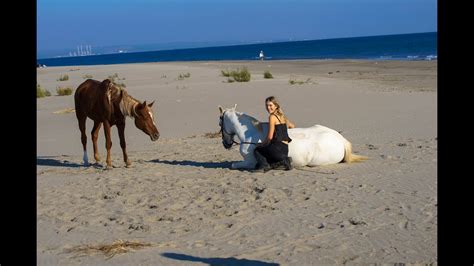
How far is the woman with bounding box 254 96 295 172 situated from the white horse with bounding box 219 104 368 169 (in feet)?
0.63

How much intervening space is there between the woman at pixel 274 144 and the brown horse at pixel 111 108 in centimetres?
198

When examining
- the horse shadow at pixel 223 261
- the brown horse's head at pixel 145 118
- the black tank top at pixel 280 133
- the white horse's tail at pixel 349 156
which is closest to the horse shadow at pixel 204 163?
the brown horse's head at pixel 145 118

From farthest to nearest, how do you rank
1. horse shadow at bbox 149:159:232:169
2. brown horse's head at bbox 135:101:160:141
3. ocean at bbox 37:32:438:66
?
ocean at bbox 37:32:438:66, horse shadow at bbox 149:159:232:169, brown horse's head at bbox 135:101:160:141

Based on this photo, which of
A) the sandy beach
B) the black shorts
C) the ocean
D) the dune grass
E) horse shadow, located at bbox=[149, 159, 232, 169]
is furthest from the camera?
the ocean

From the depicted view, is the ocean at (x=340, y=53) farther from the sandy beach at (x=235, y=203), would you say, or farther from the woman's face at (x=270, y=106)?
the woman's face at (x=270, y=106)

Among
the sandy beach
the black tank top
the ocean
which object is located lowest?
the sandy beach

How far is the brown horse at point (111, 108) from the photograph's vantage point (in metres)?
10.1

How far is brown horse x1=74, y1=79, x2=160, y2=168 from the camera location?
10117 millimetres

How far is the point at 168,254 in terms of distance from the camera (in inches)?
224

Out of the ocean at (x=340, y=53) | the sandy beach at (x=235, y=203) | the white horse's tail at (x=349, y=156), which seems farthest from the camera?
the ocean at (x=340, y=53)

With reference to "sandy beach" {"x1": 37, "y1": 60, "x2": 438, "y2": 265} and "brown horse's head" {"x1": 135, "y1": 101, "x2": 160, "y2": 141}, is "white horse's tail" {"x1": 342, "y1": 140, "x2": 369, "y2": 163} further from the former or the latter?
"brown horse's head" {"x1": 135, "y1": 101, "x2": 160, "y2": 141}

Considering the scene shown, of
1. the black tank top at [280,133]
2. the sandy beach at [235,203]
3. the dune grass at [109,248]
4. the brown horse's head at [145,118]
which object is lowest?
the dune grass at [109,248]

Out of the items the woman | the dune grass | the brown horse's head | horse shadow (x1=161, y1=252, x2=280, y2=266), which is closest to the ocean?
the woman
